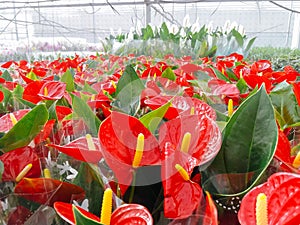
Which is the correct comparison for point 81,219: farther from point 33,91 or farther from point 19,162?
point 33,91

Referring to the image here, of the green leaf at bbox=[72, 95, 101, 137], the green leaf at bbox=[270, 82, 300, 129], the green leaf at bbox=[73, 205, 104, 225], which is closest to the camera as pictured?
the green leaf at bbox=[73, 205, 104, 225]

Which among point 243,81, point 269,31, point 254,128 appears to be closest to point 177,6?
point 269,31

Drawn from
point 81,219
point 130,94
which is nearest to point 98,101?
point 130,94

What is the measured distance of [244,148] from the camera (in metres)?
0.35

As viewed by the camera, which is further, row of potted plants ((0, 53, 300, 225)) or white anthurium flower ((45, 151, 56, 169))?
white anthurium flower ((45, 151, 56, 169))

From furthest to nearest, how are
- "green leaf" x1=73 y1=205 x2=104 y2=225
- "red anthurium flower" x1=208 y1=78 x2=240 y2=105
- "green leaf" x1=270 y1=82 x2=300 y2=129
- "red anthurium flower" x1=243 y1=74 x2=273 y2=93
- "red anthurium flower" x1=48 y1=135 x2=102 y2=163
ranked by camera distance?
1. "red anthurium flower" x1=243 y1=74 x2=273 y2=93
2. "red anthurium flower" x1=208 y1=78 x2=240 y2=105
3. "green leaf" x1=270 y1=82 x2=300 y2=129
4. "red anthurium flower" x1=48 y1=135 x2=102 y2=163
5. "green leaf" x1=73 y1=205 x2=104 y2=225

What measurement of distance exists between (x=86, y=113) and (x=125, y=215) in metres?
0.19

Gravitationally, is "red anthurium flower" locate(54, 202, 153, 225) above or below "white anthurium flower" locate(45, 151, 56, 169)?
above

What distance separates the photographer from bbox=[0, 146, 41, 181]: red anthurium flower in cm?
41

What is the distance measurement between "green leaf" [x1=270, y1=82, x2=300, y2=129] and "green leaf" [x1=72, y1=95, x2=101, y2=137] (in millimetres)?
314

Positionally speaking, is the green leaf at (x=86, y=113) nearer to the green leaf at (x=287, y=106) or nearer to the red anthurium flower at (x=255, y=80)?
the green leaf at (x=287, y=106)

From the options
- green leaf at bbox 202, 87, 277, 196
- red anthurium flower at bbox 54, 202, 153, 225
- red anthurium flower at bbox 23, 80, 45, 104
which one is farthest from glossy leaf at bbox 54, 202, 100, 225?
red anthurium flower at bbox 23, 80, 45, 104

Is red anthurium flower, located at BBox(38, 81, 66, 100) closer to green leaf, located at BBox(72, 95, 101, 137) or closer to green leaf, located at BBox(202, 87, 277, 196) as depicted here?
green leaf, located at BBox(72, 95, 101, 137)

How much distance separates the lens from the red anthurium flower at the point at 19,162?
16.1 inches
